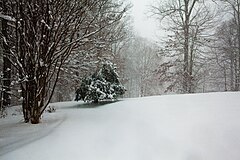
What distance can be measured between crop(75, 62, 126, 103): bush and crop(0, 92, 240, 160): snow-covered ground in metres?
2.07

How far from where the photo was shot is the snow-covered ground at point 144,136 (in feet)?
10.1

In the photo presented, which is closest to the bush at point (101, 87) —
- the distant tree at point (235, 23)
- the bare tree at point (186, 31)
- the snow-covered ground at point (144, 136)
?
the snow-covered ground at point (144, 136)

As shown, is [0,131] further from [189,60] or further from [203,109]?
[189,60]

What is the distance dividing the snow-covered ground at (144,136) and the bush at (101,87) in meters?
2.07

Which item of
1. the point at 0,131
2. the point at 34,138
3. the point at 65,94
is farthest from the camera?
the point at 65,94

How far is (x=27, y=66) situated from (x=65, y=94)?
31.2 ft

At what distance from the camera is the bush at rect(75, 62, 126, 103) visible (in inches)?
278

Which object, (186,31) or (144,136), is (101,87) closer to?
(144,136)

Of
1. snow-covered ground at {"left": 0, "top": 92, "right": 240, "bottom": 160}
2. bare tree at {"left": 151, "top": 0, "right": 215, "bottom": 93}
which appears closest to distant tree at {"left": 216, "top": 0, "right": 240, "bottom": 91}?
bare tree at {"left": 151, "top": 0, "right": 215, "bottom": 93}

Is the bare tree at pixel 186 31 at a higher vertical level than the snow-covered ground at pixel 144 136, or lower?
higher

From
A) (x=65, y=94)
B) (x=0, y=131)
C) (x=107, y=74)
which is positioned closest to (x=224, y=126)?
(x=0, y=131)

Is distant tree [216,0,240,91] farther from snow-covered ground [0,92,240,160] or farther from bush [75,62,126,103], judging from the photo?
snow-covered ground [0,92,240,160]

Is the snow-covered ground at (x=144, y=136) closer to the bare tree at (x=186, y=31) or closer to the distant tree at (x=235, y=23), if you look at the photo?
the bare tree at (x=186, y=31)

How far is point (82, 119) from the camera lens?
484cm
